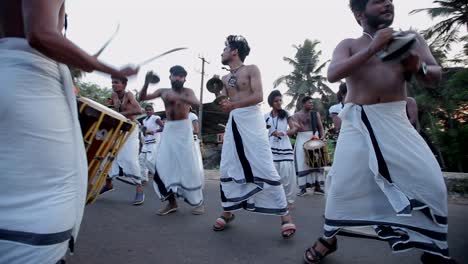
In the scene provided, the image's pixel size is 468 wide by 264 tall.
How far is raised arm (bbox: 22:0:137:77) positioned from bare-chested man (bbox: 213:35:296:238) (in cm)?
243

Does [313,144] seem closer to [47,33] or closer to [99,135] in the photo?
[99,135]

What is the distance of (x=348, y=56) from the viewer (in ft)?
7.96

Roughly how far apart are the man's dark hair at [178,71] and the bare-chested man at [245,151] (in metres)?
0.90

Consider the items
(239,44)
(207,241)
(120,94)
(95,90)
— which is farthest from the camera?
(95,90)

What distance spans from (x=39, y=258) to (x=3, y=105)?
588 mm

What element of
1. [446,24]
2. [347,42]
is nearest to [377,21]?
[347,42]

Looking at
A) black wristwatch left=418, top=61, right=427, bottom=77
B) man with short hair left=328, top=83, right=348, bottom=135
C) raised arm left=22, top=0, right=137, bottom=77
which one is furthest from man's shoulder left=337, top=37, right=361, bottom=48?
man with short hair left=328, top=83, right=348, bottom=135

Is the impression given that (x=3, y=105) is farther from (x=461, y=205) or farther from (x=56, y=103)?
(x=461, y=205)

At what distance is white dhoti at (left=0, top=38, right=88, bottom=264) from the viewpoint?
4.26 feet

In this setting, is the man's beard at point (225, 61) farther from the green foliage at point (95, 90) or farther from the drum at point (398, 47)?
the green foliage at point (95, 90)

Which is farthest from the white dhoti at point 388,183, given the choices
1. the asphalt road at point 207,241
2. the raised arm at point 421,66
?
the asphalt road at point 207,241

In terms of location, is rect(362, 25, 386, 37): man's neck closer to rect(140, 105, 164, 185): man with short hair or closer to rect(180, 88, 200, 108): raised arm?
rect(180, 88, 200, 108): raised arm

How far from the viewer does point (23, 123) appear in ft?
4.43

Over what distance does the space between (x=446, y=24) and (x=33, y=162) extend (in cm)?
2495
